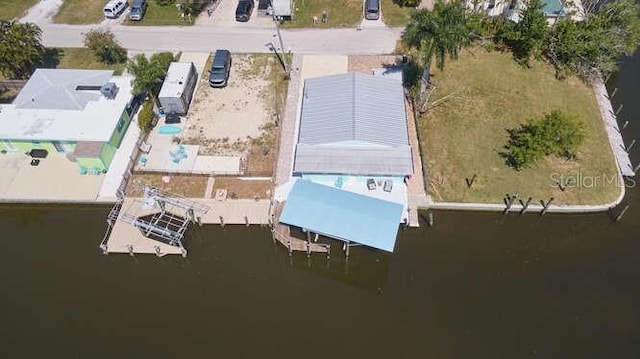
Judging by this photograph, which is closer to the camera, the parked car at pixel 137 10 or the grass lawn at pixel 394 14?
the grass lawn at pixel 394 14

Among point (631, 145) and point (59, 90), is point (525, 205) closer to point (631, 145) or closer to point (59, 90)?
point (631, 145)

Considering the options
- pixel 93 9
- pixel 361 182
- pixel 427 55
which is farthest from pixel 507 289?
pixel 93 9

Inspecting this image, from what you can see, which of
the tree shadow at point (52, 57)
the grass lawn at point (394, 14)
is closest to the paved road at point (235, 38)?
the tree shadow at point (52, 57)

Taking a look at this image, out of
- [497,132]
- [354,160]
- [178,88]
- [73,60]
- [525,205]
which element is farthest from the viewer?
[73,60]

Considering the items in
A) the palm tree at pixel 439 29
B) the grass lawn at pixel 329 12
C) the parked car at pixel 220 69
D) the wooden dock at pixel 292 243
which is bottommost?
the wooden dock at pixel 292 243

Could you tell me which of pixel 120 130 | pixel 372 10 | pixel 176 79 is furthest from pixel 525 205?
pixel 120 130

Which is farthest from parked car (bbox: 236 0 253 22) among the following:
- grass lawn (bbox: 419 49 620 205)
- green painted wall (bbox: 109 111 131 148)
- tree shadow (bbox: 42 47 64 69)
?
grass lawn (bbox: 419 49 620 205)

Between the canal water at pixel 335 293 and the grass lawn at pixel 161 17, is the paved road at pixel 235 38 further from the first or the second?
the canal water at pixel 335 293
